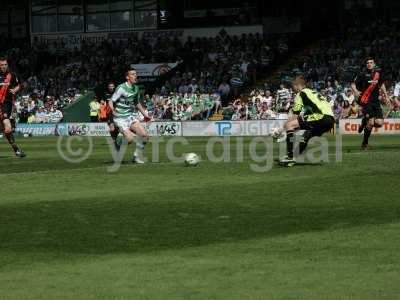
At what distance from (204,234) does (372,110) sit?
14.1 m

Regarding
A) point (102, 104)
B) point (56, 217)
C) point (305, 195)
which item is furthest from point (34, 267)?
point (102, 104)

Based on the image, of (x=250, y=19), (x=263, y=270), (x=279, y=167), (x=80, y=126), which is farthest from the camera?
Result: (x=250, y=19)

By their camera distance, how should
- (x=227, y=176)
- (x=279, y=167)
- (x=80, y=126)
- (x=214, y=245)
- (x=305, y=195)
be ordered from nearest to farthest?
(x=214, y=245) < (x=305, y=195) < (x=227, y=176) < (x=279, y=167) < (x=80, y=126)

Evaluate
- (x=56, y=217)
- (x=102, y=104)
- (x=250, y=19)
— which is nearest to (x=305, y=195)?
(x=56, y=217)

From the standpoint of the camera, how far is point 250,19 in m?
54.3

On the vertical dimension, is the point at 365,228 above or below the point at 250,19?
below

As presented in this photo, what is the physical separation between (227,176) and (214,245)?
25.3ft

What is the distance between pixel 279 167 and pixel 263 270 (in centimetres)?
1064

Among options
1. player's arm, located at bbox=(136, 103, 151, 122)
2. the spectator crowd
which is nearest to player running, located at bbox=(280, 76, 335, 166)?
player's arm, located at bbox=(136, 103, 151, 122)

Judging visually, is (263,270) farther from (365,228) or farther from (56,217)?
(56,217)

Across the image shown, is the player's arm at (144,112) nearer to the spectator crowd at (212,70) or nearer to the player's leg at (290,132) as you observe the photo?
the player's leg at (290,132)

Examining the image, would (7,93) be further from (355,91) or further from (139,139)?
(355,91)

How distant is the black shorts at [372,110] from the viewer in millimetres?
24500

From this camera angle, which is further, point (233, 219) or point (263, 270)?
point (233, 219)
